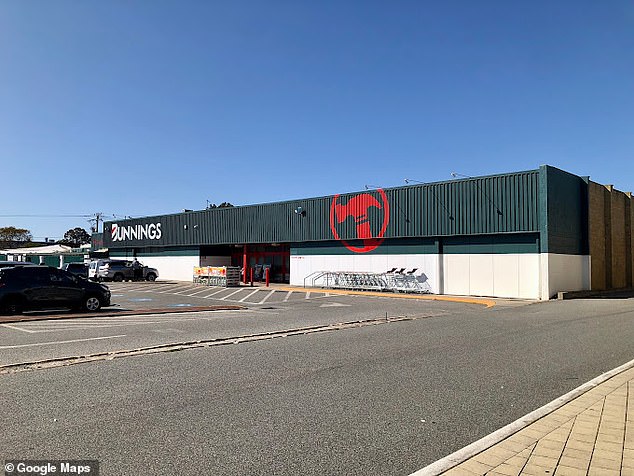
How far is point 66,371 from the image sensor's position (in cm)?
837

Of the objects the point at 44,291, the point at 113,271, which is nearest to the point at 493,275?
the point at 44,291

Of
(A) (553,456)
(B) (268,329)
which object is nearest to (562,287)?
(B) (268,329)

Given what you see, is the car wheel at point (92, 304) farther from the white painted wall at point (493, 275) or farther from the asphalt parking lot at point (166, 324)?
the white painted wall at point (493, 275)

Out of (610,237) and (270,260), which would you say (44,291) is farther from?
(610,237)

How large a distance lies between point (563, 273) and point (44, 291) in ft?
76.3

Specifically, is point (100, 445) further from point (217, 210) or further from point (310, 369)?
point (217, 210)

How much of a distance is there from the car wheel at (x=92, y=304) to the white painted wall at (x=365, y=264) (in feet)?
59.8

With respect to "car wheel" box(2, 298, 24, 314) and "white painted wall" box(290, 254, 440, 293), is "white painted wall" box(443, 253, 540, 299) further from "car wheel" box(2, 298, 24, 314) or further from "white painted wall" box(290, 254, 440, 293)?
"car wheel" box(2, 298, 24, 314)

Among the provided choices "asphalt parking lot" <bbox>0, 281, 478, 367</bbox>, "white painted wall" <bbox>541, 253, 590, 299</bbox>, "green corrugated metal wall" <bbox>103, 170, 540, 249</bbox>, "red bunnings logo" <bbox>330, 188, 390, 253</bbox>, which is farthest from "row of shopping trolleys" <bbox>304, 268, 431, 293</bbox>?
"asphalt parking lot" <bbox>0, 281, 478, 367</bbox>

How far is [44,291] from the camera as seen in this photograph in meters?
17.5

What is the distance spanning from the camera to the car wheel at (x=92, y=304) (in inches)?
726

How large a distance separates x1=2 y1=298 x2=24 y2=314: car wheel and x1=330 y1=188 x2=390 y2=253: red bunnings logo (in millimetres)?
20710

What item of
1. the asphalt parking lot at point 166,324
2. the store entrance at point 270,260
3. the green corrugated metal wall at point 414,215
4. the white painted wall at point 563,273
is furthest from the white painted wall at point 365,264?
the asphalt parking lot at point 166,324

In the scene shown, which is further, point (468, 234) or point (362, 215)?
point (362, 215)
